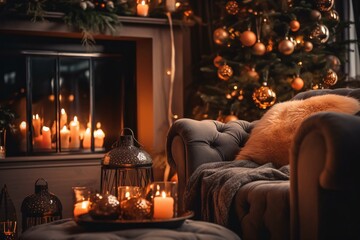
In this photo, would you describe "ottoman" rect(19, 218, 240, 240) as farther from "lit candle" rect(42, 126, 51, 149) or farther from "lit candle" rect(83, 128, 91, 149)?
"lit candle" rect(83, 128, 91, 149)

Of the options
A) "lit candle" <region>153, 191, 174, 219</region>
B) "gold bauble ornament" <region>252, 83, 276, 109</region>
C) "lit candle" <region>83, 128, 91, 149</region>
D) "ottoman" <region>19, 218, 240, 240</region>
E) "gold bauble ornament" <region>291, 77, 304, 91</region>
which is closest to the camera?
"ottoman" <region>19, 218, 240, 240</region>

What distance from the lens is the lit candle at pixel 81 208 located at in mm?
2152

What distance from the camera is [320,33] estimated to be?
4.51 metres

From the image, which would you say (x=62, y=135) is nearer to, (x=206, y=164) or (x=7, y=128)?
(x=7, y=128)

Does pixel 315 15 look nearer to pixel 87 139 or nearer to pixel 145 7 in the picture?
pixel 145 7

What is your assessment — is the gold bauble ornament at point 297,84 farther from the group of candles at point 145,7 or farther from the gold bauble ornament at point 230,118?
the group of candles at point 145,7

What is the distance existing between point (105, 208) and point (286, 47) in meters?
2.66

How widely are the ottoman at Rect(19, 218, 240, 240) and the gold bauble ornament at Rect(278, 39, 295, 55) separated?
2567mm

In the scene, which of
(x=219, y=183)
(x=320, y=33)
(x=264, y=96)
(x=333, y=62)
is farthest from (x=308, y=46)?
(x=219, y=183)

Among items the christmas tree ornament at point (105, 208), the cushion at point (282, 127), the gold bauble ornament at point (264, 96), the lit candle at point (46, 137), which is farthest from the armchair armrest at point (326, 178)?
the lit candle at point (46, 137)

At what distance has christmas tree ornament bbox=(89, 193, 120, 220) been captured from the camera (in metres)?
2.05

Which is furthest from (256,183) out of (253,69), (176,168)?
(253,69)

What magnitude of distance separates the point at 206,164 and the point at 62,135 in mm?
1816

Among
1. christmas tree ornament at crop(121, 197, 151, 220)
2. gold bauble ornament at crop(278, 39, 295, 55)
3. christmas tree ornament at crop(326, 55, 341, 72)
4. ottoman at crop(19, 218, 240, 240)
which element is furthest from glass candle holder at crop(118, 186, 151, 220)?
christmas tree ornament at crop(326, 55, 341, 72)
